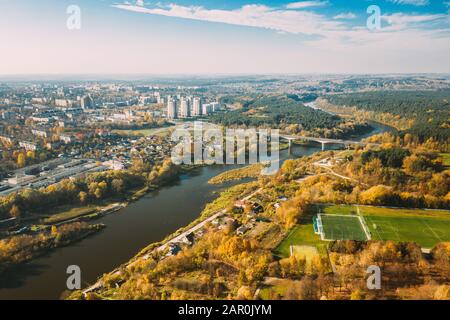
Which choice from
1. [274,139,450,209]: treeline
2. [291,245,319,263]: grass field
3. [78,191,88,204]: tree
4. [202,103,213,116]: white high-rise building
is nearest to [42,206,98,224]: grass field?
[78,191,88,204]: tree

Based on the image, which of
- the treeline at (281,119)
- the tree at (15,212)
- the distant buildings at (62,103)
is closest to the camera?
the tree at (15,212)

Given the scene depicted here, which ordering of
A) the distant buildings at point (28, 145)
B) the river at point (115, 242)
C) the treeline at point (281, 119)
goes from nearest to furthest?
the river at point (115, 242) → the distant buildings at point (28, 145) → the treeline at point (281, 119)

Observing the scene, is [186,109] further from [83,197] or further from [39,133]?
[83,197]

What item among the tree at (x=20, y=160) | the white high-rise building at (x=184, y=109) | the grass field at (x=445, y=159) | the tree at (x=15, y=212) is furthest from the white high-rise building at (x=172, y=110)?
the grass field at (x=445, y=159)

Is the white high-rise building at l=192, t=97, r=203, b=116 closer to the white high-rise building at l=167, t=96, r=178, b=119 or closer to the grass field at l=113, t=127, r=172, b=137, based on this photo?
the white high-rise building at l=167, t=96, r=178, b=119

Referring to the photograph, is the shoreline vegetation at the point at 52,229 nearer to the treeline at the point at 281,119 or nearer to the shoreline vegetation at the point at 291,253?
the shoreline vegetation at the point at 291,253

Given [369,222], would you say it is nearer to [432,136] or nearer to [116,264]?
[116,264]
